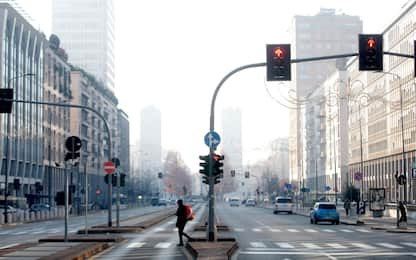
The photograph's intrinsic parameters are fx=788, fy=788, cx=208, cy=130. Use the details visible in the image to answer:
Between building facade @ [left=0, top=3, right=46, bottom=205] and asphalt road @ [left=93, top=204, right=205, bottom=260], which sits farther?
building facade @ [left=0, top=3, right=46, bottom=205]

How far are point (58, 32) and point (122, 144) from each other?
3368cm

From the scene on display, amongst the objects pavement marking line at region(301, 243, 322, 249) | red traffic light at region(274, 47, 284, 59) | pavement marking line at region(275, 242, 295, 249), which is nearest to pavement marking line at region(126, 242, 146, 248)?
pavement marking line at region(275, 242, 295, 249)

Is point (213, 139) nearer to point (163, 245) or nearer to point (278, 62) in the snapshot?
point (163, 245)

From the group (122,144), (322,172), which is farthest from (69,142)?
(122,144)

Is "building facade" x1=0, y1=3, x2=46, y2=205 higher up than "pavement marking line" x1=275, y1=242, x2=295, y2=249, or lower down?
higher up

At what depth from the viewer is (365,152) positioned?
366 feet

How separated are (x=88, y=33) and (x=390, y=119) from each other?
345 ft

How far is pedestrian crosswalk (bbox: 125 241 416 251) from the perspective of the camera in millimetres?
28312

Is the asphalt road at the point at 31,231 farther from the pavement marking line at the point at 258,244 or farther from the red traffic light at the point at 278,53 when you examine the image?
the red traffic light at the point at 278,53

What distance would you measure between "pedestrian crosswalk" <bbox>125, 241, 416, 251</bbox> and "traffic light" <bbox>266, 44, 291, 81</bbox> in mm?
7352

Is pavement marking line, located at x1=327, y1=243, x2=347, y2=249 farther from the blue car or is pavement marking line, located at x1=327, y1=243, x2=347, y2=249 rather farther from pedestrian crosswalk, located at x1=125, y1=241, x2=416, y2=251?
the blue car

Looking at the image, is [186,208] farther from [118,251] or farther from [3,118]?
[3,118]

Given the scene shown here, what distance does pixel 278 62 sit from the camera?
23.8 m

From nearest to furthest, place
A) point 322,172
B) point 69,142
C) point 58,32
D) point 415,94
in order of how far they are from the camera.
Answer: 1. point 69,142
2. point 415,94
3. point 322,172
4. point 58,32
